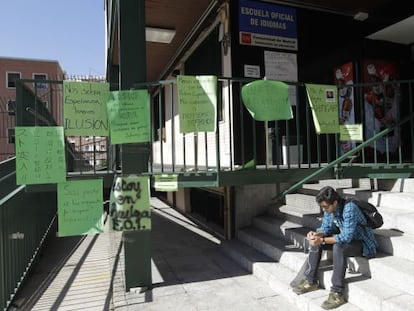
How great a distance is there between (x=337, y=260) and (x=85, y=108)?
9.63 ft

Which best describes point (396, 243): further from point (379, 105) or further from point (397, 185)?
point (379, 105)

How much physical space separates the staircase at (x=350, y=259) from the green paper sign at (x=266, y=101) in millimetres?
1530

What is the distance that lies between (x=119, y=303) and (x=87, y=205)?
110 cm

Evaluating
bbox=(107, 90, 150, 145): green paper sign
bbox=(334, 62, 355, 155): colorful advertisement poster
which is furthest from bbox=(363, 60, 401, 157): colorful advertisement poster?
bbox=(107, 90, 150, 145): green paper sign

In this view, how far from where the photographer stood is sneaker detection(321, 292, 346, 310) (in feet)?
10.2

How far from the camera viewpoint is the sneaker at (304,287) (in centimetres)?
348

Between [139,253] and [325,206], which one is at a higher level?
[325,206]

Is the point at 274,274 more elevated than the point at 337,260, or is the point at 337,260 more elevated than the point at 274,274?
the point at 337,260

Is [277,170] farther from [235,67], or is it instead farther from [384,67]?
[384,67]

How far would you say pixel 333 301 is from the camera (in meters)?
3.14

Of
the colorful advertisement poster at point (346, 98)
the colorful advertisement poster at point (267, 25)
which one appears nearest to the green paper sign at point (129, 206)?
the colorful advertisement poster at point (267, 25)

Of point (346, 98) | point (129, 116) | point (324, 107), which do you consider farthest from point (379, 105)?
point (129, 116)

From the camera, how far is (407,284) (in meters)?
2.96

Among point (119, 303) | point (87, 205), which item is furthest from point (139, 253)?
point (87, 205)
